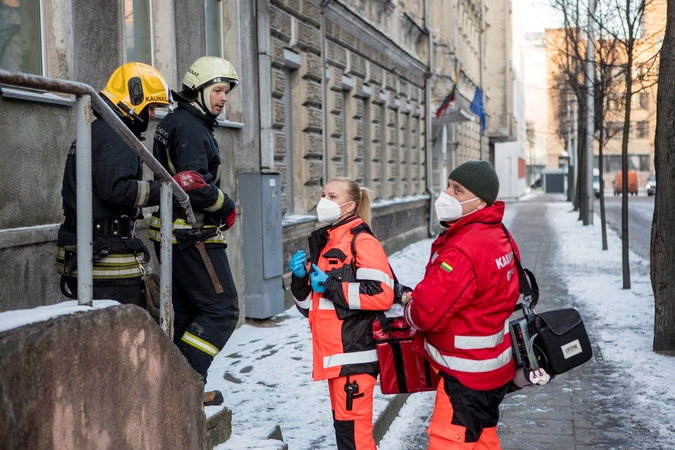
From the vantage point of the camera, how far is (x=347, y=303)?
365cm

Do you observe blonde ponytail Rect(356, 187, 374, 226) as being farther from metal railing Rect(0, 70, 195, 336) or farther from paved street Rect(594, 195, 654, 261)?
paved street Rect(594, 195, 654, 261)

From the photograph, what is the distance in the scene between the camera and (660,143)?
709cm

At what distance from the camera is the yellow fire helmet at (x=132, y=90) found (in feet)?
12.8

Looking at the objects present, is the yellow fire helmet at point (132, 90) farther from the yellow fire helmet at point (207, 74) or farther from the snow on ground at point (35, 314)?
the snow on ground at point (35, 314)

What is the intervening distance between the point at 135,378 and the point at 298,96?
863 cm

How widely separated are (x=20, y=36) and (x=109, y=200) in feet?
7.50

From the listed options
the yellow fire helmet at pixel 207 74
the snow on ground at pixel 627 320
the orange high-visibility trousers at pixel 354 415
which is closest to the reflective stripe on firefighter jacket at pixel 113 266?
the orange high-visibility trousers at pixel 354 415

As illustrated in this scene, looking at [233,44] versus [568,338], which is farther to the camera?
[233,44]

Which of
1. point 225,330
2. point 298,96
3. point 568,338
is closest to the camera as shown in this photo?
point 568,338

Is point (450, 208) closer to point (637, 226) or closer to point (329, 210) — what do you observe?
point (329, 210)

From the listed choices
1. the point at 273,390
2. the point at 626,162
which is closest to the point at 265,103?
the point at 273,390

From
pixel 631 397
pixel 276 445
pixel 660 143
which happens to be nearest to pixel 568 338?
pixel 276 445

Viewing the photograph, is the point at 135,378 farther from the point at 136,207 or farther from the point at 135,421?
the point at 136,207

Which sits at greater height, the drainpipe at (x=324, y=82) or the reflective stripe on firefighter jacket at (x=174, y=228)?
the drainpipe at (x=324, y=82)
